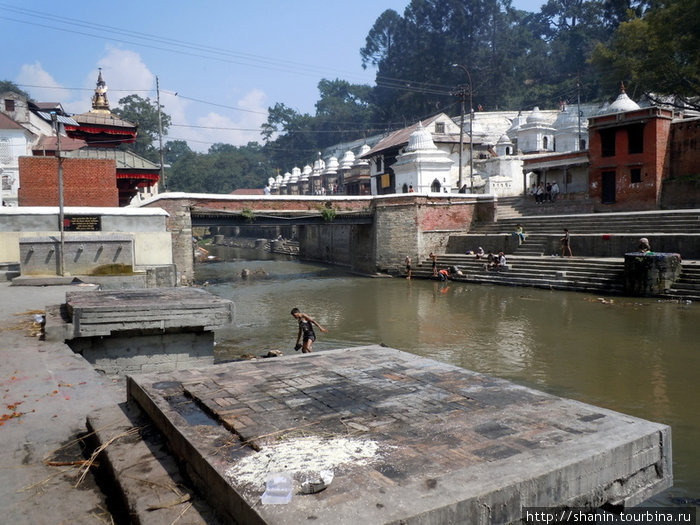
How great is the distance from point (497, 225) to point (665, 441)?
83.1ft

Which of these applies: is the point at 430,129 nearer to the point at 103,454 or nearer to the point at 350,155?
the point at 350,155

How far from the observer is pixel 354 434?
388 centimetres

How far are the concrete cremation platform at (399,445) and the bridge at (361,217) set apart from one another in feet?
65.2

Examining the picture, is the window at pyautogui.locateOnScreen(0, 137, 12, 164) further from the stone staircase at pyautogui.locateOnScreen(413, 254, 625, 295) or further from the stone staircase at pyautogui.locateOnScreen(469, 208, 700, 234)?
the stone staircase at pyautogui.locateOnScreen(469, 208, 700, 234)

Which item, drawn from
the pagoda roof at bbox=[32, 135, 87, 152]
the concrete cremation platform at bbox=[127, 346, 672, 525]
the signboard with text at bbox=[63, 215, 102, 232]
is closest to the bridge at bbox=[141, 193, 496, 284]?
the signboard with text at bbox=[63, 215, 102, 232]

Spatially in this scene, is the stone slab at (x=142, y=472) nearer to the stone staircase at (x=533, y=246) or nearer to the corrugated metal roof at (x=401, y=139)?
the stone staircase at (x=533, y=246)

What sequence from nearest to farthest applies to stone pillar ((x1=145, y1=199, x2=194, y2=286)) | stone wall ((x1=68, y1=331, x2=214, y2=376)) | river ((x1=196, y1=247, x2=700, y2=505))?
stone wall ((x1=68, y1=331, x2=214, y2=376)) → river ((x1=196, y1=247, x2=700, y2=505)) → stone pillar ((x1=145, y1=199, x2=194, y2=286))

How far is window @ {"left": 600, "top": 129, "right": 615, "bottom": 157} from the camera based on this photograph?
27.7 metres

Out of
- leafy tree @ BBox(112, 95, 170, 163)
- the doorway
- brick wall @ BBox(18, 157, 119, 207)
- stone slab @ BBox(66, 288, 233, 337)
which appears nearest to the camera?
stone slab @ BBox(66, 288, 233, 337)

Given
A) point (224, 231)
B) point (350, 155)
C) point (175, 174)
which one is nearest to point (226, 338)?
point (350, 155)

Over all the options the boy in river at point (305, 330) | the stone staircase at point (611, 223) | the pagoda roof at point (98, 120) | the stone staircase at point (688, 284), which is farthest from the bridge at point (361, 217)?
the boy in river at point (305, 330)

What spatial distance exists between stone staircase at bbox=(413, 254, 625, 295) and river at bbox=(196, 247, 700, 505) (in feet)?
2.27

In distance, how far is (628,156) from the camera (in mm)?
27000

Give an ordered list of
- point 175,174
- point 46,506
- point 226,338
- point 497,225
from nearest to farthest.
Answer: point 46,506 → point 226,338 → point 497,225 → point 175,174
